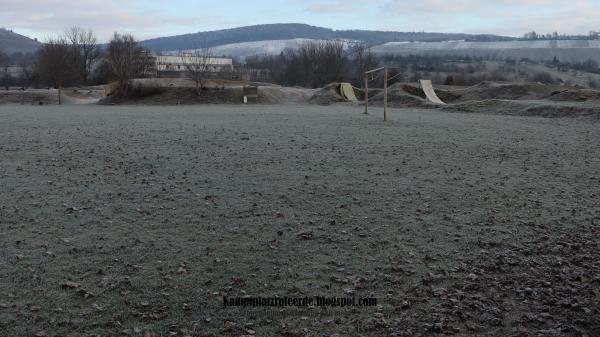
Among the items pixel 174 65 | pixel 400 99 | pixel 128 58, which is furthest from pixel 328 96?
pixel 174 65

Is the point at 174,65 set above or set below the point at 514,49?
below

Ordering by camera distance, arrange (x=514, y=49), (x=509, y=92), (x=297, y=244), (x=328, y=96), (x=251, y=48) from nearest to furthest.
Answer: (x=297, y=244), (x=509, y=92), (x=328, y=96), (x=514, y=49), (x=251, y=48)

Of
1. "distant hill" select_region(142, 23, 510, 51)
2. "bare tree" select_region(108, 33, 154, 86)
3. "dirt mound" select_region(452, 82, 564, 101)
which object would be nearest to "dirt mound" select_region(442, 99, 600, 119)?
"dirt mound" select_region(452, 82, 564, 101)

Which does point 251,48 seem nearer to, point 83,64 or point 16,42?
point 16,42

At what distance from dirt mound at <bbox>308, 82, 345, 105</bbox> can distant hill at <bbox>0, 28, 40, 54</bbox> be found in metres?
150

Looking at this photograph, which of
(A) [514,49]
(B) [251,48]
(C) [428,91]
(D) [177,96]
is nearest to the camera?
(C) [428,91]

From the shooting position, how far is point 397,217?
585 centimetres

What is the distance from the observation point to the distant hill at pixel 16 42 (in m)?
165

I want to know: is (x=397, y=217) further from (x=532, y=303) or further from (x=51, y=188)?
(x=51, y=188)

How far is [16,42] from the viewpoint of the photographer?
17525cm

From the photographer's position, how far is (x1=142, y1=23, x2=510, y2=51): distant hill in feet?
551

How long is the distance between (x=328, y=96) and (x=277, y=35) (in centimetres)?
14646

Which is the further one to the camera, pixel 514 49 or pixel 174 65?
pixel 514 49

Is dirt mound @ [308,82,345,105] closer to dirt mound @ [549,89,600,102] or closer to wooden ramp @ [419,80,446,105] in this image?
wooden ramp @ [419,80,446,105]
